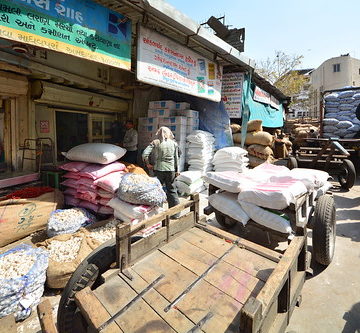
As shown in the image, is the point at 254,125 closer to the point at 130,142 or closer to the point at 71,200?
the point at 130,142

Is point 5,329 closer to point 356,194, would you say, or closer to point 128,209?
point 128,209

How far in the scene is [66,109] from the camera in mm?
5070

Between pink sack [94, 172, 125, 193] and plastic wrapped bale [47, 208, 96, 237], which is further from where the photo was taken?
pink sack [94, 172, 125, 193]

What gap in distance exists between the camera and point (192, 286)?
1763 mm

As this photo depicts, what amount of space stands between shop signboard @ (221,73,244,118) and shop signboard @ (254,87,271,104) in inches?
55.2

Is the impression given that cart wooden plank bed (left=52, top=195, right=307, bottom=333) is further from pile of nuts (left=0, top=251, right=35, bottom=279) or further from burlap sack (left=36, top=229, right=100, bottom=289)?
pile of nuts (left=0, top=251, right=35, bottom=279)

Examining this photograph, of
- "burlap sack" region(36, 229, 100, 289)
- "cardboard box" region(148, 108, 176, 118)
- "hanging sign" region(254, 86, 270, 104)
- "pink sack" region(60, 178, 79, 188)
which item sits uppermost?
"hanging sign" region(254, 86, 270, 104)

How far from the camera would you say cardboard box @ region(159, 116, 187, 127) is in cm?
618

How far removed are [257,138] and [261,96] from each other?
2018 millimetres

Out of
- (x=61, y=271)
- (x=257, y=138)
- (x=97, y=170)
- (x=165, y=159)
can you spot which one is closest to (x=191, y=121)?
(x=165, y=159)

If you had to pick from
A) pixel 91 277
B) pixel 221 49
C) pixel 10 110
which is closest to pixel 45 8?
pixel 10 110

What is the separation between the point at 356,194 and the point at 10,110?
827 cm

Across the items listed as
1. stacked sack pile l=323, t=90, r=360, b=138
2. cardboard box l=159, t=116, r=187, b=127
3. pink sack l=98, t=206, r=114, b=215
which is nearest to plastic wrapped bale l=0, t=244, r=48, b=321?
pink sack l=98, t=206, r=114, b=215

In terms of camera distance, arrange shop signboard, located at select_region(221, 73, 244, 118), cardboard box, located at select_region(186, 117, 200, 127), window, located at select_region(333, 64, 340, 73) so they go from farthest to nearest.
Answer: window, located at select_region(333, 64, 340, 73) → shop signboard, located at select_region(221, 73, 244, 118) → cardboard box, located at select_region(186, 117, 200, 127)
